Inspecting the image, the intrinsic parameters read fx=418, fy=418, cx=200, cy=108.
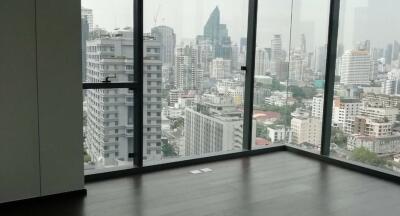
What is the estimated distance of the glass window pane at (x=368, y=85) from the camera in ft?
14.5

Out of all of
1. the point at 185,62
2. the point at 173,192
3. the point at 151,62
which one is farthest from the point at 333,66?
the point at 173,192

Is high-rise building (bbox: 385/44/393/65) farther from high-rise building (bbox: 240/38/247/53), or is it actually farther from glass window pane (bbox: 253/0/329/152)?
high-rise building (bbox: 240/38/247/53)

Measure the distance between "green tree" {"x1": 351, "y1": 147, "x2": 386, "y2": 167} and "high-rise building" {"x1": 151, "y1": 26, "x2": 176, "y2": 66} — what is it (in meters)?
2.35

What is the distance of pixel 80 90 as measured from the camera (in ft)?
12.1

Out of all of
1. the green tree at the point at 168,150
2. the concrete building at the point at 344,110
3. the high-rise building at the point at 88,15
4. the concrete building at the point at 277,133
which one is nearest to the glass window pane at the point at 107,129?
the green tree at the point at 168,150

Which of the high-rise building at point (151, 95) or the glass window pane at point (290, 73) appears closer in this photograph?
the high-rise building at point (151, 95)

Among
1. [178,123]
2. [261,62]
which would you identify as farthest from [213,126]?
[261,62]

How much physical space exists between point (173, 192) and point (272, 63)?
96.2 inches

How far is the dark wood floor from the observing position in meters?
3.49

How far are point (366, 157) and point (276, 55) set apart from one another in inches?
67.9

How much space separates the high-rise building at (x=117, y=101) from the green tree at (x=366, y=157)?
2281 mm

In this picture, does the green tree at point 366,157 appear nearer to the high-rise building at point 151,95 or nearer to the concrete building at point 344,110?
the concrete building at point 344,110

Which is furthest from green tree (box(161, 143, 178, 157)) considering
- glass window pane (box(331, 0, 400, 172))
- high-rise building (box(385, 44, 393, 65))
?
high-rise building (box(385, 44, 393, 65))

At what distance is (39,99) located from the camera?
3.54 m
